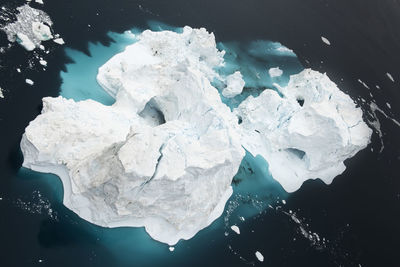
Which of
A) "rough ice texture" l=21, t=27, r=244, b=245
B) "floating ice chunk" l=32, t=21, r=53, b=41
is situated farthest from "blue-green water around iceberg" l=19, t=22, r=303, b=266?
"floating ice chunk" l=32, t=21, r=53, b=41

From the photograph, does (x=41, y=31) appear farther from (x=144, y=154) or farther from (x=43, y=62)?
A: (x=144, y=154)

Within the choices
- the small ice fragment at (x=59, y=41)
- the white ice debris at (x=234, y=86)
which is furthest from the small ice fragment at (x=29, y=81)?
the white ice debris at (x=234, y=86)

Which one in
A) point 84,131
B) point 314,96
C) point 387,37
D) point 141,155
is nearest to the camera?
point 141,155

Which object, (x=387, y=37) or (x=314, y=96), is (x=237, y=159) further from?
(x=387, y=37)

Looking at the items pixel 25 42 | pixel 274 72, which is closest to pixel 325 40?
pixel 274 72

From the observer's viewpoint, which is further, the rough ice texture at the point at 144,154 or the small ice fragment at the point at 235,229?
the small ice fragment at the point at 235,229

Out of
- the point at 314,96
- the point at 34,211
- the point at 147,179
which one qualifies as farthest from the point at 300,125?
the point at 34,211

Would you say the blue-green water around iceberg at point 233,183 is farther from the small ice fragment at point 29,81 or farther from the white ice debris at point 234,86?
the small ice fragment at point 29,81
